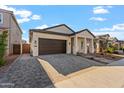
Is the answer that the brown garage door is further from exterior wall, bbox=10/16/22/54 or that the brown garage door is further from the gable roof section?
exterior wall, bbox=10/16/22/54

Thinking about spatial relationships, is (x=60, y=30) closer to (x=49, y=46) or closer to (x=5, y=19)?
(x=49, y=46)

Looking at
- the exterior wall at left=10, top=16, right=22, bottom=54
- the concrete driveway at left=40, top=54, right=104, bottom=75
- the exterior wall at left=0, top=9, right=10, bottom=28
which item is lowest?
the concrete driveway at left=40, top=54, right=104, bottom=75

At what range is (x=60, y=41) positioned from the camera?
2077 centimetres

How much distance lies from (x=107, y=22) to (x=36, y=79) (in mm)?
7256

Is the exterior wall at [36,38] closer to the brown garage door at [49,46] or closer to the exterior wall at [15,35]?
the brown garage door at [49,46]

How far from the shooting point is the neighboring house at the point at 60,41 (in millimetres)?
18172

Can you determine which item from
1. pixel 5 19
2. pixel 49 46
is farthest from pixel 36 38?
pixel 5 19

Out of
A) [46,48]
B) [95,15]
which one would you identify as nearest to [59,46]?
[46,48]

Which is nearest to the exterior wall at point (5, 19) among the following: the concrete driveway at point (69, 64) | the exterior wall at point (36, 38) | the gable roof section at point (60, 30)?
the exterior wall at point (36, 38)

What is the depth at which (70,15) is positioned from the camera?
12508mm

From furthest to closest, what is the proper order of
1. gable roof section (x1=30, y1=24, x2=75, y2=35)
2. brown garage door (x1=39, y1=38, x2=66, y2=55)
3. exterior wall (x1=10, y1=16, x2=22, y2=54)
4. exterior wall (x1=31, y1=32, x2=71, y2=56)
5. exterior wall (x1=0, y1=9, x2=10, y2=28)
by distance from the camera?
exterior wall (x1=10, y1=16, x2=22, y2=54) < exterior wall (x1=0, y1=9, x2=10, y2=28) < gable roof section (x1=30, y1=24, x2=75, y2=35) < brown garage door (x1=39, y1=38, x2=66, y2=55) < exterior wall (x1=31, y1=32, x2=71, y2=56)

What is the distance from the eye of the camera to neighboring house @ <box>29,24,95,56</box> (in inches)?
715

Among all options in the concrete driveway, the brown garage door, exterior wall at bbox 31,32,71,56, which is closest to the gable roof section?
exterior wall at bbox 31,32,71,56

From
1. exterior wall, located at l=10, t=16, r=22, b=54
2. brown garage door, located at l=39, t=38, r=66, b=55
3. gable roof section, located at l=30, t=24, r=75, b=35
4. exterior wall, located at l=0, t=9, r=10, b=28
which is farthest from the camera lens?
exterior wall, located at l=10, t=16, r=22, b=54
